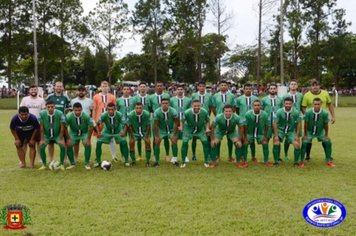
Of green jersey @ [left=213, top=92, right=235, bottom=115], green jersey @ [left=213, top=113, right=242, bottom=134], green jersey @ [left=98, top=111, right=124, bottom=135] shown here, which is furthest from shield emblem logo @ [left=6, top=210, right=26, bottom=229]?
green jersey @ [left=213, top=92, right=235, bottom=115]

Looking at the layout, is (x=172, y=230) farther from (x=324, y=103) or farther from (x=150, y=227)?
(x=324, y=103)

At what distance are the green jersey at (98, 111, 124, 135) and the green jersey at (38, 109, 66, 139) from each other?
728 millimetres

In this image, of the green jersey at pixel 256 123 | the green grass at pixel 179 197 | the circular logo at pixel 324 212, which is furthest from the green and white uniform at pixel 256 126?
the circular logo at pixel 324 212

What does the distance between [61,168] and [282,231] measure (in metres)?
4.73

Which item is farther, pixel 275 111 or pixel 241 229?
pixel 275 111

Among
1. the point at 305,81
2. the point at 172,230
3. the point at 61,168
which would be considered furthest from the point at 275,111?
the point at 305,81

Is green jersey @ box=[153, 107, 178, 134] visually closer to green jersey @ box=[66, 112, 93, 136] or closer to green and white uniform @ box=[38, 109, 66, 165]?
green jersey @ box=[66, 112, 93, 136]

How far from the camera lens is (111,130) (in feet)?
28.0

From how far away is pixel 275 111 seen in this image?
9023 millimetres

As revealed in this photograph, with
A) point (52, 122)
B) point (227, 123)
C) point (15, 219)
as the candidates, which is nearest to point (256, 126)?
point (227, 123)

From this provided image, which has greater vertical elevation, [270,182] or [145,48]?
[145,48]

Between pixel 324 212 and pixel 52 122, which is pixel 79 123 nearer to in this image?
pixel 52 122

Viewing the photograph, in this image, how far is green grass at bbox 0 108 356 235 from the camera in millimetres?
4762

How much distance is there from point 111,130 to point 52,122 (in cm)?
108
